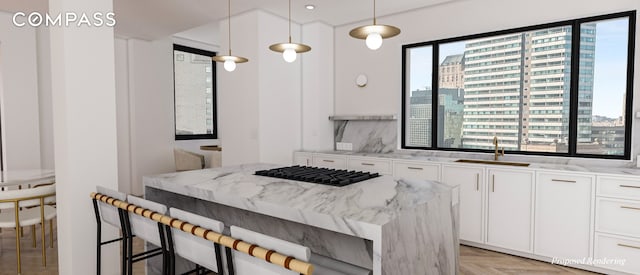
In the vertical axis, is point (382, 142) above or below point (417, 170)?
above

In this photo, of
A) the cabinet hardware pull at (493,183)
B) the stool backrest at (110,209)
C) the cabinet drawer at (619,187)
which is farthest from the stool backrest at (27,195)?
the cabinet drawer at (619,187)

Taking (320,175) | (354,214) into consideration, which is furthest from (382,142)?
(354,214)

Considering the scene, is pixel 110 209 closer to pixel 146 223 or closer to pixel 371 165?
pixel 146 223

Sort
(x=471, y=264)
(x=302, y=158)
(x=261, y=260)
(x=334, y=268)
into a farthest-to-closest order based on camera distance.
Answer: (x=302, y=158)
(x=471, y=264)
(x=334, y=268)
(x=261, y=260)

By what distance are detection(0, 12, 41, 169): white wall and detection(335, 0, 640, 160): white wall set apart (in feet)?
13.3

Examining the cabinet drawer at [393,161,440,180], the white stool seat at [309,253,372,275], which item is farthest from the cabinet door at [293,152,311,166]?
the white stool seat at [309,253,372,275]

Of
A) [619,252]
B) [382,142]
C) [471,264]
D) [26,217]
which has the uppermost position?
[382,142]

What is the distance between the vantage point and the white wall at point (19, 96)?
4.37 m

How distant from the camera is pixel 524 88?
149 inches

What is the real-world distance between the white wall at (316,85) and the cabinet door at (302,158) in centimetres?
19

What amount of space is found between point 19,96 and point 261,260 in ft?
15.8

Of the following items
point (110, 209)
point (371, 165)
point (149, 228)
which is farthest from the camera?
point (371, 165)

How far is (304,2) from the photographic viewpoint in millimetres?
4094

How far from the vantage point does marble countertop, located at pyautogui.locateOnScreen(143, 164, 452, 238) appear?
→ 156cm
